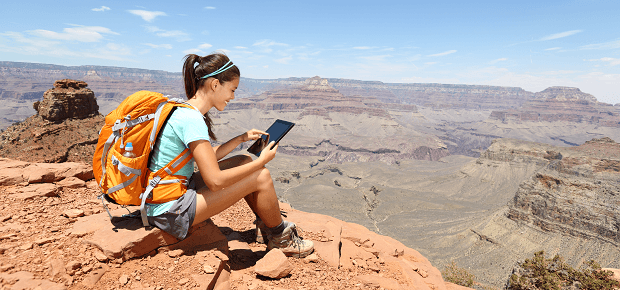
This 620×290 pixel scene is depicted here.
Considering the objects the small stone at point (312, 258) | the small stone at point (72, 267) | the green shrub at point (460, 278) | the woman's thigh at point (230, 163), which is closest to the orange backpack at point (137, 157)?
the woman's thigh at point (230, 163)

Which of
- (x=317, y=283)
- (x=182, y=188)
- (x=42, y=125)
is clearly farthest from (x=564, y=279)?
(x=42, y=125)

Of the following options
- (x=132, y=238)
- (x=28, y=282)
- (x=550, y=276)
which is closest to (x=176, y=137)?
(x=132, y=238)

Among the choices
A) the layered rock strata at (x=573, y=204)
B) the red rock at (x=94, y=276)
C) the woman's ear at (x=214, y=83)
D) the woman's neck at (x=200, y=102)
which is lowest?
the layered rock strata at (x=573, y=204)

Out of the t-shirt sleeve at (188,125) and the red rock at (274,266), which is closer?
the t-shirt sleeve at (188,125)

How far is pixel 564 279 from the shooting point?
14172 mm

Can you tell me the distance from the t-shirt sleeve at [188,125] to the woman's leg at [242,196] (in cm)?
67

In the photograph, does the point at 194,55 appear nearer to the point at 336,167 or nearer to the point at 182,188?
the point at 182,188

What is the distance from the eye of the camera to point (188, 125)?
2.76 m

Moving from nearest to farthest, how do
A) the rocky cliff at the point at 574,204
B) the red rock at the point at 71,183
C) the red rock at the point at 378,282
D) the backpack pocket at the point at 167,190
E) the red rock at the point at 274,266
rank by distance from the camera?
1. the backpack pocket at the point at 167,190
2. the red rock at the point at 274,266
3. the red rock at the point at 378,282
4. the red rock at the point at 71,183
5. the rocky cliff at the point at 574,204

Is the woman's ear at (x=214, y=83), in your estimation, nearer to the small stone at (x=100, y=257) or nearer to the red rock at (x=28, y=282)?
the small stone at (x=100, y=257)

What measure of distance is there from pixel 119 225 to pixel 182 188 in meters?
1.08

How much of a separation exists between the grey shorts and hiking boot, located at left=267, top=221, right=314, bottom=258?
1.18 meters

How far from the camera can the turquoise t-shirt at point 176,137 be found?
273 centimetres

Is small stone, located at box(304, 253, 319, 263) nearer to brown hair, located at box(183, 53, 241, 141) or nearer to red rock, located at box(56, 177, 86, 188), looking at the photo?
brown hair, located at box(183, 53, 241, 141)
